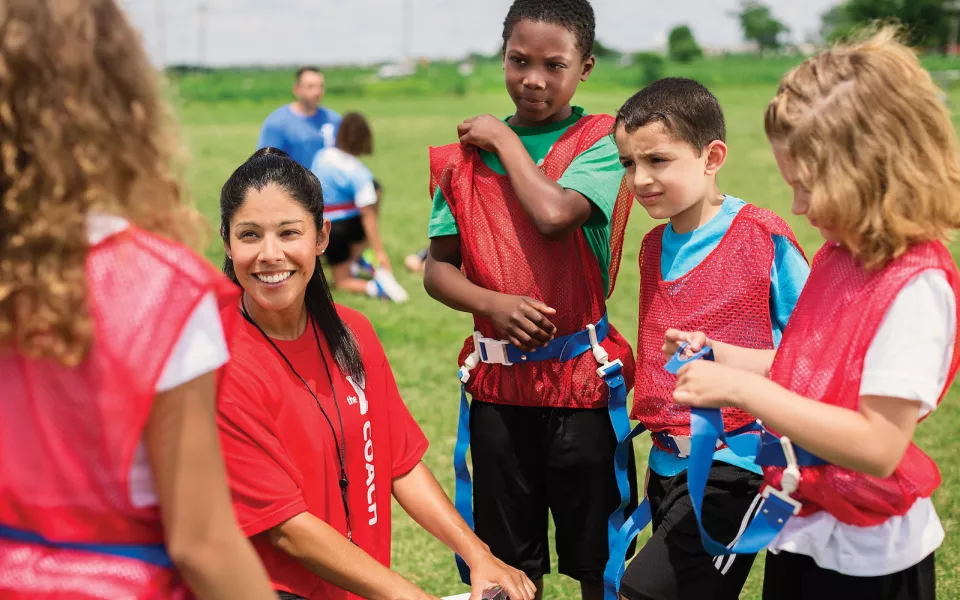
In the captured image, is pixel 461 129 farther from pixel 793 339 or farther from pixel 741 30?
pixel 741 30

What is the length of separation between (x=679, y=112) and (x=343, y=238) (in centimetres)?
699

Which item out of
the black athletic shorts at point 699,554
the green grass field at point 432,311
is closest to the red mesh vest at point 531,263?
the black athletic shorts at point 699,554

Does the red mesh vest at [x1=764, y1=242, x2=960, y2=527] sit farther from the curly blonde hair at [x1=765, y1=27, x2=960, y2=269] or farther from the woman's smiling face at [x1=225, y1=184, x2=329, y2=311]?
the woman's smiling face at [x1=225, y1=184, x2=329, y2=311]

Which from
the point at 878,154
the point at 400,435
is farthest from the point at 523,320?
the point at 878,154

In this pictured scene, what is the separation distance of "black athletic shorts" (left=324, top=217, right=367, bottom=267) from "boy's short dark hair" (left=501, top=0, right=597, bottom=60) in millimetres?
6398

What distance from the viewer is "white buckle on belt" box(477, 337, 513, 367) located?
305 cm

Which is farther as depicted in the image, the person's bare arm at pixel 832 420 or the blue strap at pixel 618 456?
the blue strap at pixel 618 456

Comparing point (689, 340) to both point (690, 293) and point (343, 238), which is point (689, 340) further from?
point (343, 238)

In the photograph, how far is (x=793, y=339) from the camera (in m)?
2.18

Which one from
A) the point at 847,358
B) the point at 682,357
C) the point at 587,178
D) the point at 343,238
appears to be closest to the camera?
the point at 847,358

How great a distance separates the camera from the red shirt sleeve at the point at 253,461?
2340 mm

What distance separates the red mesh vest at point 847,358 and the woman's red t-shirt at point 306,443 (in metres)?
1.05

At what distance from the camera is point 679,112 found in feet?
8.93

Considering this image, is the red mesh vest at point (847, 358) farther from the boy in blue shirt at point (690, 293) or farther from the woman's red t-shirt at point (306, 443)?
the woman's red t-shirt at point (306, 443)
